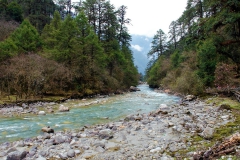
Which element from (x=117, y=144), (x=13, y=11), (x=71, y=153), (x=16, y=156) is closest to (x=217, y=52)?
(x=117, y=144)

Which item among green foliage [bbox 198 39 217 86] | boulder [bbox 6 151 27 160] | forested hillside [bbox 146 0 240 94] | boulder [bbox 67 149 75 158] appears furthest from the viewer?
green foliage [bbox 198 39 217 86]

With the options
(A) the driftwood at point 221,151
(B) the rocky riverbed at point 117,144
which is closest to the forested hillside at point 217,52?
(B) the rocky riverbed at point 117,144

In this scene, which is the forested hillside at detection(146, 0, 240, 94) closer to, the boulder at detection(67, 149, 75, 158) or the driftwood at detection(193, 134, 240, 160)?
the driftwood at detection(193, 134, 240, 160)

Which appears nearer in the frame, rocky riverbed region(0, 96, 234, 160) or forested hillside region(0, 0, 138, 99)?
rocky riverbed region(0, 96, 234, 160)

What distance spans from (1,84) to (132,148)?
15.5 m

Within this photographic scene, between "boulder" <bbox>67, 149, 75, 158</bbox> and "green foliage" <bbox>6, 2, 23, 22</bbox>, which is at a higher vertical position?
"green foliage" <bbox>6, 2, 23, 22</bbox>

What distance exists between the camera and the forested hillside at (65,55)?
16875 mm

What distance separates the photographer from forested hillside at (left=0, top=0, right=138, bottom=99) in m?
16.9

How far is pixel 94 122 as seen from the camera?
999 cm

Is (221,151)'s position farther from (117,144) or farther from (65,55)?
(65,55)

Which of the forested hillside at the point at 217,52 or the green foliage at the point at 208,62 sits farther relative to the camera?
the green foliage at the point at 208,62

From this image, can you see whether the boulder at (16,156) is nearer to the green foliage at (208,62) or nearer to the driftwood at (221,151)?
the driftwood at (221,151)

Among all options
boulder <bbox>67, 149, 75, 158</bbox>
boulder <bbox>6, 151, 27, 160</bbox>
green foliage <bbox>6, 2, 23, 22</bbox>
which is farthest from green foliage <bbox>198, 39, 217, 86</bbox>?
green foliage <bbox>6, 2, 23, 22</bbox>

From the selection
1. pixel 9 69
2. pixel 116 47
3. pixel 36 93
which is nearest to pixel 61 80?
pixel 36 93
